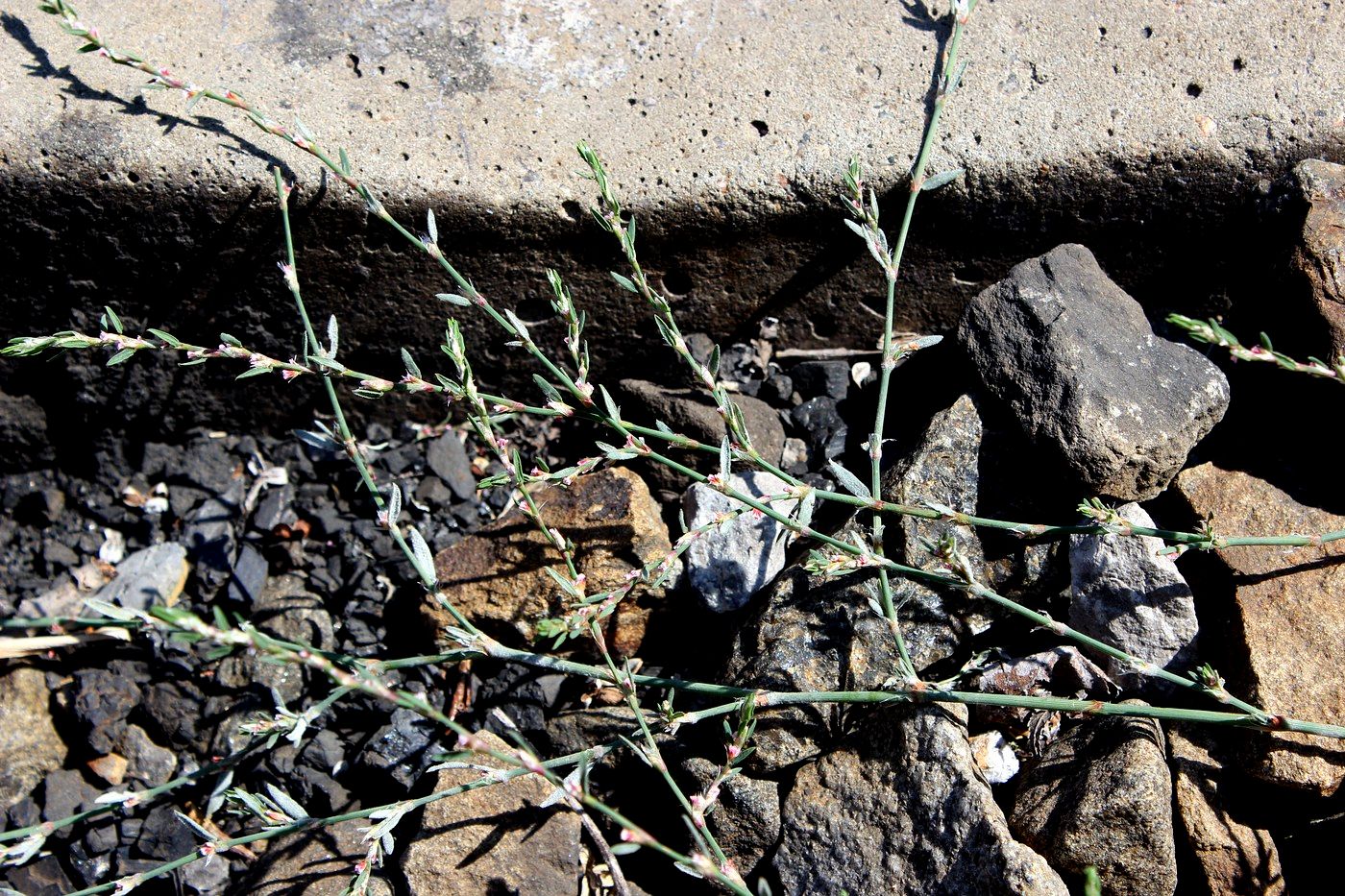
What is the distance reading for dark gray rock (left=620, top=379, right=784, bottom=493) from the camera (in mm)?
2801

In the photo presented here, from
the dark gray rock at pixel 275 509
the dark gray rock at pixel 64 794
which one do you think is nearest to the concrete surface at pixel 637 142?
the dark gray rock at pixel 275 509

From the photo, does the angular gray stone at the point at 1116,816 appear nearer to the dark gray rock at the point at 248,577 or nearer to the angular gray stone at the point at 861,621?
the angular gray stone at the point at 861,621

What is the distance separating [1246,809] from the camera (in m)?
2.27

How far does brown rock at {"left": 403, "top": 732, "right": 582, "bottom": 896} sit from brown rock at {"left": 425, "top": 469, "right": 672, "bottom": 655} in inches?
15.7

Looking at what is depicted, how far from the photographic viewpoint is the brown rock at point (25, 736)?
2750 mm

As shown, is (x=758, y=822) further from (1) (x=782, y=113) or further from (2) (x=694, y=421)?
(1) (x=782, y=113)

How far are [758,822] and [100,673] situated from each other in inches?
71.0

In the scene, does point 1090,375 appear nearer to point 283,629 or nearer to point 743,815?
point 743,815

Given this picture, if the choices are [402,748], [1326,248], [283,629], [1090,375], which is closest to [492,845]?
[402,748]

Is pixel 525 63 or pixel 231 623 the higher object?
pixel 525 63

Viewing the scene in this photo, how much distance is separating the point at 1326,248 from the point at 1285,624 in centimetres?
92

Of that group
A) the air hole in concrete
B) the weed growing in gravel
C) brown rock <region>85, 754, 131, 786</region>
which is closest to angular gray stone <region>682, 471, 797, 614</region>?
the weed growing in gravel

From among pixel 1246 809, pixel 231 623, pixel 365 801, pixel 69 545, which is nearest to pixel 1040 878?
pixel 1246 809

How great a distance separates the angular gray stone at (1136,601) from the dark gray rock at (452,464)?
1.65 meters
